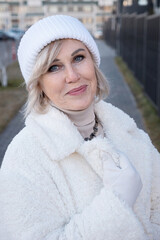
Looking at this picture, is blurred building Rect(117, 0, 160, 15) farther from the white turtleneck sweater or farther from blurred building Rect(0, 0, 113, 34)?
blurred building Rect(0, 0, 113, 34)

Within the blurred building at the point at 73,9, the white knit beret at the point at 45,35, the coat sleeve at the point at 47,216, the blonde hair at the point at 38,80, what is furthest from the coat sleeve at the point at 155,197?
the blurred building at the point at 73,9

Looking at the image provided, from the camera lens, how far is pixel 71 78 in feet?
6.24

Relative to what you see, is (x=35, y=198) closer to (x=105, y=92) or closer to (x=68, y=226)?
(x=68, y=226)

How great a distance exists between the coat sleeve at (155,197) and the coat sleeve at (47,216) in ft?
1.06

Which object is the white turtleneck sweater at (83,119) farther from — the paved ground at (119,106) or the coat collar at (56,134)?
the paved ground at (119,106)

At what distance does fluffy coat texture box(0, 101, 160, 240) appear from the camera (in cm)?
163

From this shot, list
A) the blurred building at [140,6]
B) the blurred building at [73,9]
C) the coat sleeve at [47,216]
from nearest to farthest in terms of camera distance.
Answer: the coat sleeve at [47,216], the blurred building at [140,6], the blurred building at [73,9]

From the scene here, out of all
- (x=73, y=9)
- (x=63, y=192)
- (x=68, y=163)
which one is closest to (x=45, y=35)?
(x=68, y=163)

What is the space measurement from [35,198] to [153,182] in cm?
75

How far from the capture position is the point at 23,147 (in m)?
1.81

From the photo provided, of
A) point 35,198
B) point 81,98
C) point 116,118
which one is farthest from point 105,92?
point 35,198

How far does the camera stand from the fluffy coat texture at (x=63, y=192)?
163cm

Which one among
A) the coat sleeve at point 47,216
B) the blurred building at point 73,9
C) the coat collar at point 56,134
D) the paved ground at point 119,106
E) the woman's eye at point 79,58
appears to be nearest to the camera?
the coat sleeve at point 47,216

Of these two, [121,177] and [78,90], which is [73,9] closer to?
[78,90]
